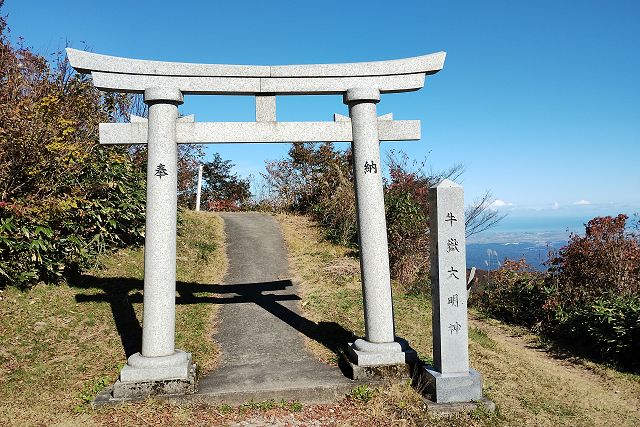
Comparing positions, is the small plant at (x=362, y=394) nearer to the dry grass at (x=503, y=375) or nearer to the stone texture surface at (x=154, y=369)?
the dry grass at (x=503, y=375)

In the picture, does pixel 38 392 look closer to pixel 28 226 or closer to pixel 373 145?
→ pixel 28 226

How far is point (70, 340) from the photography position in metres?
7.65

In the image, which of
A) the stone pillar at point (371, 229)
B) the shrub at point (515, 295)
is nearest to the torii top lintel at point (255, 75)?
the stone pillar at point (371, 229)

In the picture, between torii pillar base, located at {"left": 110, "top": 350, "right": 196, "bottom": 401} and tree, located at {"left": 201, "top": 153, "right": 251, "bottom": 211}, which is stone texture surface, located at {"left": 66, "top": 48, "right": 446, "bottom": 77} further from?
tree, located at {"left": 201, "top": 153, "right": 251, "bottom": 211}

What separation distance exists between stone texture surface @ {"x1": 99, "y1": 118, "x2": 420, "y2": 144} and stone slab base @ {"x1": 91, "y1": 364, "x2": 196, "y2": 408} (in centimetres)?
325

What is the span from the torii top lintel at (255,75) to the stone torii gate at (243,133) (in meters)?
0.01

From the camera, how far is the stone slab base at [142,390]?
5.48 m

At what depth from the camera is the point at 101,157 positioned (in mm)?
12008

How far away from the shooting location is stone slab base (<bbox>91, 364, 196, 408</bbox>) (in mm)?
5477

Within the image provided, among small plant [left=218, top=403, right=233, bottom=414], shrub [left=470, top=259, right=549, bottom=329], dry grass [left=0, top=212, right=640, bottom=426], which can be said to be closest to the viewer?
dry grass [left=0, top=212, right=640, bottom=426]

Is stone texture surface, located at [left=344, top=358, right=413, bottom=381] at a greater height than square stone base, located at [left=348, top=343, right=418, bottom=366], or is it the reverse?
square stone base, located at [left=348, top=343, right=418, bottom=366]

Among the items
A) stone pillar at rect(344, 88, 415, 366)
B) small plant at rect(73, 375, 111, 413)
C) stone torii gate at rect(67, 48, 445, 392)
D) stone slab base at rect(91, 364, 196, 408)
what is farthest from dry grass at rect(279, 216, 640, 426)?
small plant at rect(73, 375, 111, 413)

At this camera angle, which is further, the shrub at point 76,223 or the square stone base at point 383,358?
the shrub at point 76,223

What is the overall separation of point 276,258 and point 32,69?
906 centimetres
